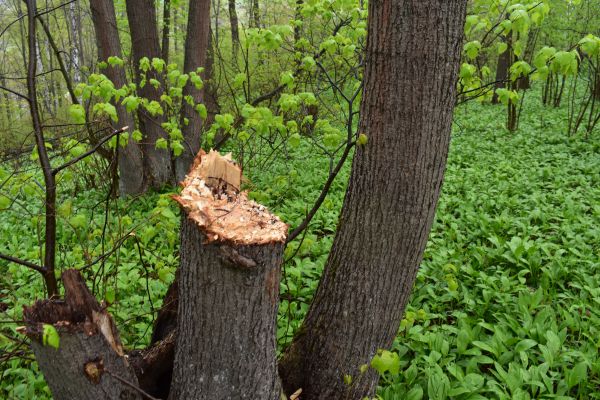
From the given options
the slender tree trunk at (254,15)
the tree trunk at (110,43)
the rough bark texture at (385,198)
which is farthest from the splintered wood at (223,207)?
the slender tree trunk at (254,15)

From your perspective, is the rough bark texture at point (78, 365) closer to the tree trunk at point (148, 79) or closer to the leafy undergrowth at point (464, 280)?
the leafy undergrowth at point (464, 280)

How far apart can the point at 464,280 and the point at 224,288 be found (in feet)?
9.81

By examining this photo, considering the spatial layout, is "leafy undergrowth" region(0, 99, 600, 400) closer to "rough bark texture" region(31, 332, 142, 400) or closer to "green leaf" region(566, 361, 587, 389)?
"green leaf" region(566, 361, 587, 389)

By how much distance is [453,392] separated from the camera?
279 centimetres

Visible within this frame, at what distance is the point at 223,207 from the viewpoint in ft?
6.19

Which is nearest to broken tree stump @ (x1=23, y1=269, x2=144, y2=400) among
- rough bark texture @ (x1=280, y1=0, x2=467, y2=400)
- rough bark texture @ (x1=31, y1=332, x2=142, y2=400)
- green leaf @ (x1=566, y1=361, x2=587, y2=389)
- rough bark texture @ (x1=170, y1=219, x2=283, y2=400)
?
rough bark texture @ (x1=31, y1=332, x2=142, y2=400)

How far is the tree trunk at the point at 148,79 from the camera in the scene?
660 cm

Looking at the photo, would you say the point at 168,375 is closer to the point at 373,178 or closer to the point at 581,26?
the point at 373,178

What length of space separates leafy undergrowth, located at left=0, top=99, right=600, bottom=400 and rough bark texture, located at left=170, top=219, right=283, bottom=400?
62cm

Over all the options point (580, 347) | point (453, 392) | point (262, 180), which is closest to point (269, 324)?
point (453, 392)

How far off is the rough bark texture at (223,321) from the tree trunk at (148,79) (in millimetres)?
4743

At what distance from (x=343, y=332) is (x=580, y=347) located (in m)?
2.09

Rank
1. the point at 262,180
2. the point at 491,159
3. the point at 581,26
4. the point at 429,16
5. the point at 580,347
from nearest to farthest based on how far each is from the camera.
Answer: the point at 429,16
the point at 580,347
the point at 262,180
the point at 491,159
the point at 581,26

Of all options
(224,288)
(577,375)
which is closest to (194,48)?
(224,288)
